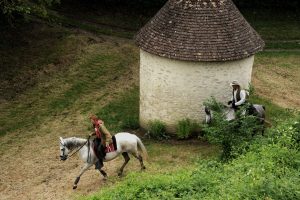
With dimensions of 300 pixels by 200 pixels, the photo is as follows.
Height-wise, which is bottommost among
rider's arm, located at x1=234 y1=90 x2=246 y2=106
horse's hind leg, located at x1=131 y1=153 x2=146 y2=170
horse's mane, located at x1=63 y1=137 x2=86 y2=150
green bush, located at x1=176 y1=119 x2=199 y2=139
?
horse's hind leg, located at x1=131 y1=153 x2=146 y2=170

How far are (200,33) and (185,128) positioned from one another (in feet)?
12.4

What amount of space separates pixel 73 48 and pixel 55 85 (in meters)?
3.86

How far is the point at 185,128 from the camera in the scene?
20.5 metres

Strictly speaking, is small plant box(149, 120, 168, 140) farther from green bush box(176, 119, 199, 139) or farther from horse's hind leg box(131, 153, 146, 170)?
horse's hind leg box(131, 153, 146, 170)

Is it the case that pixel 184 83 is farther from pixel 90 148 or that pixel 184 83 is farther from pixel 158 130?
pixel 90 148

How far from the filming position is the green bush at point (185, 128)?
67.3 ft

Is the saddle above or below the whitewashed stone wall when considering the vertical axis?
below

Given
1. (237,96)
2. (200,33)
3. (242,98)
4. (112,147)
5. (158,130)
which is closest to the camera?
(112,147)

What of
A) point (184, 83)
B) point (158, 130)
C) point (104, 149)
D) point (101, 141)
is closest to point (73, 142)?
point (101, 141)

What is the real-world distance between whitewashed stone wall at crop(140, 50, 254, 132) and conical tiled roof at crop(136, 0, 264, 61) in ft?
1.24

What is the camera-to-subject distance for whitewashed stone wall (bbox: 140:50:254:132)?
20047mm

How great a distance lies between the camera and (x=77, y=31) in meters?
32.0

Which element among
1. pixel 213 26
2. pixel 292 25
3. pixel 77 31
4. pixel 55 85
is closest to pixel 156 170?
pixel 213 26

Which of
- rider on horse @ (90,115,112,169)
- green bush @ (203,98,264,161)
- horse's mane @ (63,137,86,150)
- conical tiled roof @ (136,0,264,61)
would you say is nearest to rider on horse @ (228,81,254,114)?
conical tiled roof @ (136,0,264,61)
